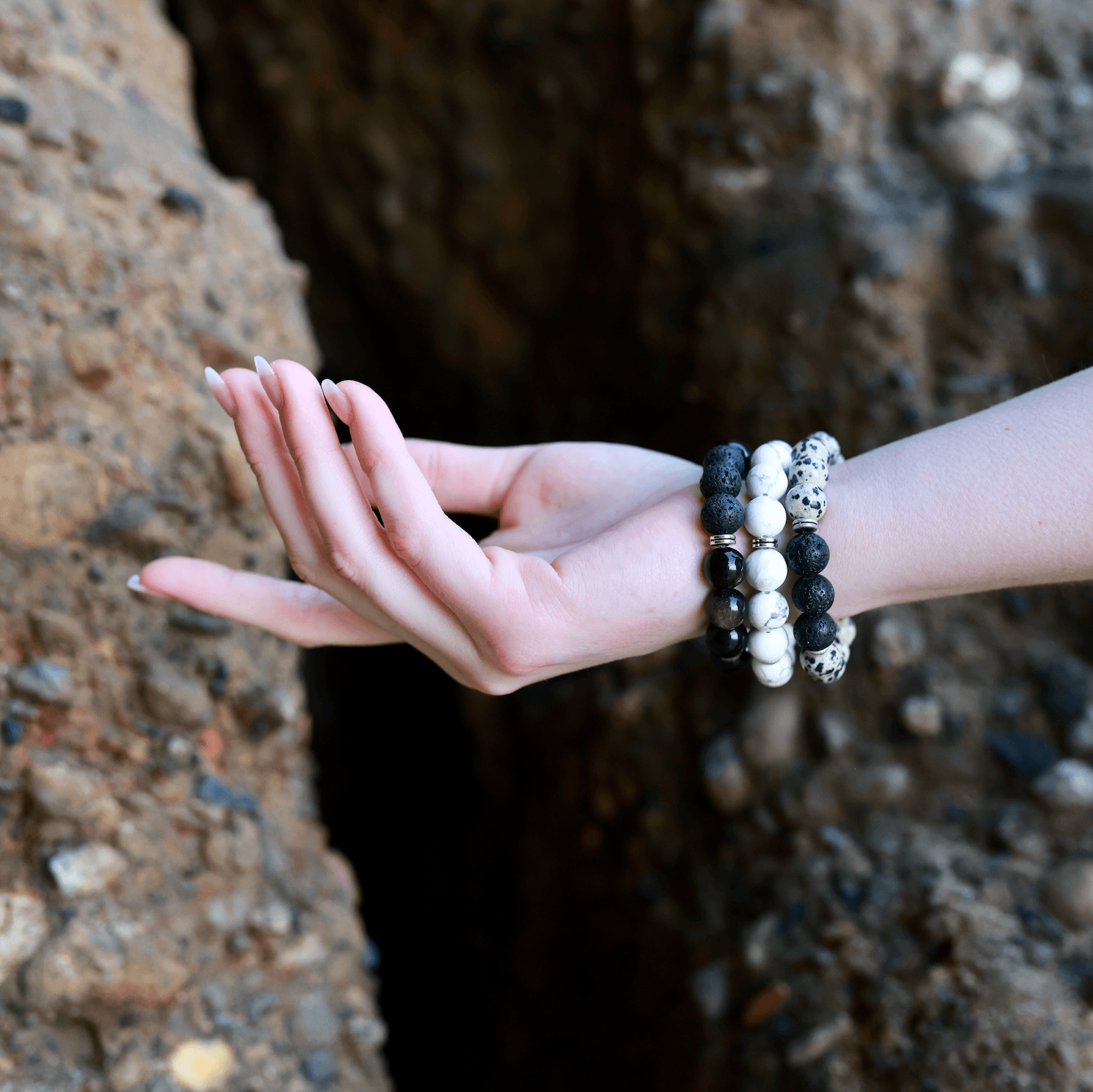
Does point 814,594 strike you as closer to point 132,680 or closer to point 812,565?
point 812,565

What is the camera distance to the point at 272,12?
1849 mm

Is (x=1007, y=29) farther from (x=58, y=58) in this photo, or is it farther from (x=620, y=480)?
(x=58, y=58)

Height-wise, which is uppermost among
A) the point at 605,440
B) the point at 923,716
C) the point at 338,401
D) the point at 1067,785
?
the point at 605,440

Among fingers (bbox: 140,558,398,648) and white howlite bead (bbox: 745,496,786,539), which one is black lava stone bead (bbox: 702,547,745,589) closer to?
white howlite bead (bbox: 745,496,786,539)

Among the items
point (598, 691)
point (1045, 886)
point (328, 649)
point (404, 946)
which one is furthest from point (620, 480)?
point (404, 946)

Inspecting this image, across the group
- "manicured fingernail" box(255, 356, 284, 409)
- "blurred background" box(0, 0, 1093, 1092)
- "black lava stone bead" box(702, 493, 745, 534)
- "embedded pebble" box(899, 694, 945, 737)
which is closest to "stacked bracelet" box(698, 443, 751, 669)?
"black lava stone bead" box(702, 493, 745, 534)

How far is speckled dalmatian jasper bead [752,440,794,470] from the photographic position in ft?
2.33

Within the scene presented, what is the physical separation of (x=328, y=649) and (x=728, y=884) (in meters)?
1.01

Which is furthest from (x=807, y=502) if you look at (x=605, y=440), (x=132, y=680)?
(x=605, y=440)

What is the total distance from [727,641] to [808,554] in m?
0.09

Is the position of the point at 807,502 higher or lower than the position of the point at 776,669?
higher

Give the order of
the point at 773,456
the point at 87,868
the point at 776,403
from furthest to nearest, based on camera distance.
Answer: the point at 776,403, the point at 87,868, the point at 773,456

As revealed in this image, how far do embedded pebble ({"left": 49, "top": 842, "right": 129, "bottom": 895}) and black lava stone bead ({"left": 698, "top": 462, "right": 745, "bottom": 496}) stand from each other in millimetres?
642

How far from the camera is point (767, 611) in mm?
686
